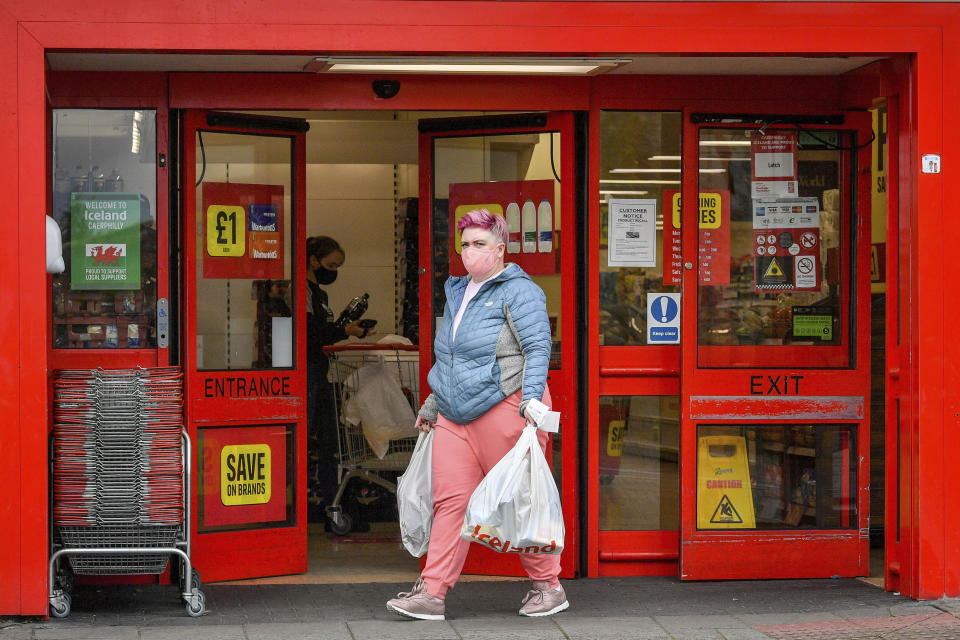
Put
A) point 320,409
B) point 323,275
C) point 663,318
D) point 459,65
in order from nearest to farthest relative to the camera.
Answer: point 459,65 < point 663,318 < point 320,409 < point 323,275

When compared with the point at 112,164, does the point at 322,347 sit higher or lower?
lower

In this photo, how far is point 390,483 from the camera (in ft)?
26.9

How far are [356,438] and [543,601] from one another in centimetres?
261

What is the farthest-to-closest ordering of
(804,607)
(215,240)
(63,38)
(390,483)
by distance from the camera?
(390,483) < (215,240) < (804,607) < (63,38)

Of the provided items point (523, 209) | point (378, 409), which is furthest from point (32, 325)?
point (378, 409)

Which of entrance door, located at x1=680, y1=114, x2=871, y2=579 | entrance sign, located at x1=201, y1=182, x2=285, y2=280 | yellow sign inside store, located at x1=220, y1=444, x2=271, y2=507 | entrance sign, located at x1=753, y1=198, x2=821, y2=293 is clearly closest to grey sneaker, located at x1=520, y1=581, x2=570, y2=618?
entrance door, located at x1=680, y1=114, x2=871, y2=579

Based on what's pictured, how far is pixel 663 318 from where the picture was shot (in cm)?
684

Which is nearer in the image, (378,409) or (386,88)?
(386,88)

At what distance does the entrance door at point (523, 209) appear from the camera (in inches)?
264

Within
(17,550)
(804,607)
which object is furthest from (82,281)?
(804,607)

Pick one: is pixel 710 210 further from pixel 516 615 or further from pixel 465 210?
pixel 516 615

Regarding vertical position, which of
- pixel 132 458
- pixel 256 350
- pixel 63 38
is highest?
pixel 63 38

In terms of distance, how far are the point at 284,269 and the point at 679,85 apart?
2.39 m

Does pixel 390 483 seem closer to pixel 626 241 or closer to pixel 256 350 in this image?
pixel 256 350
